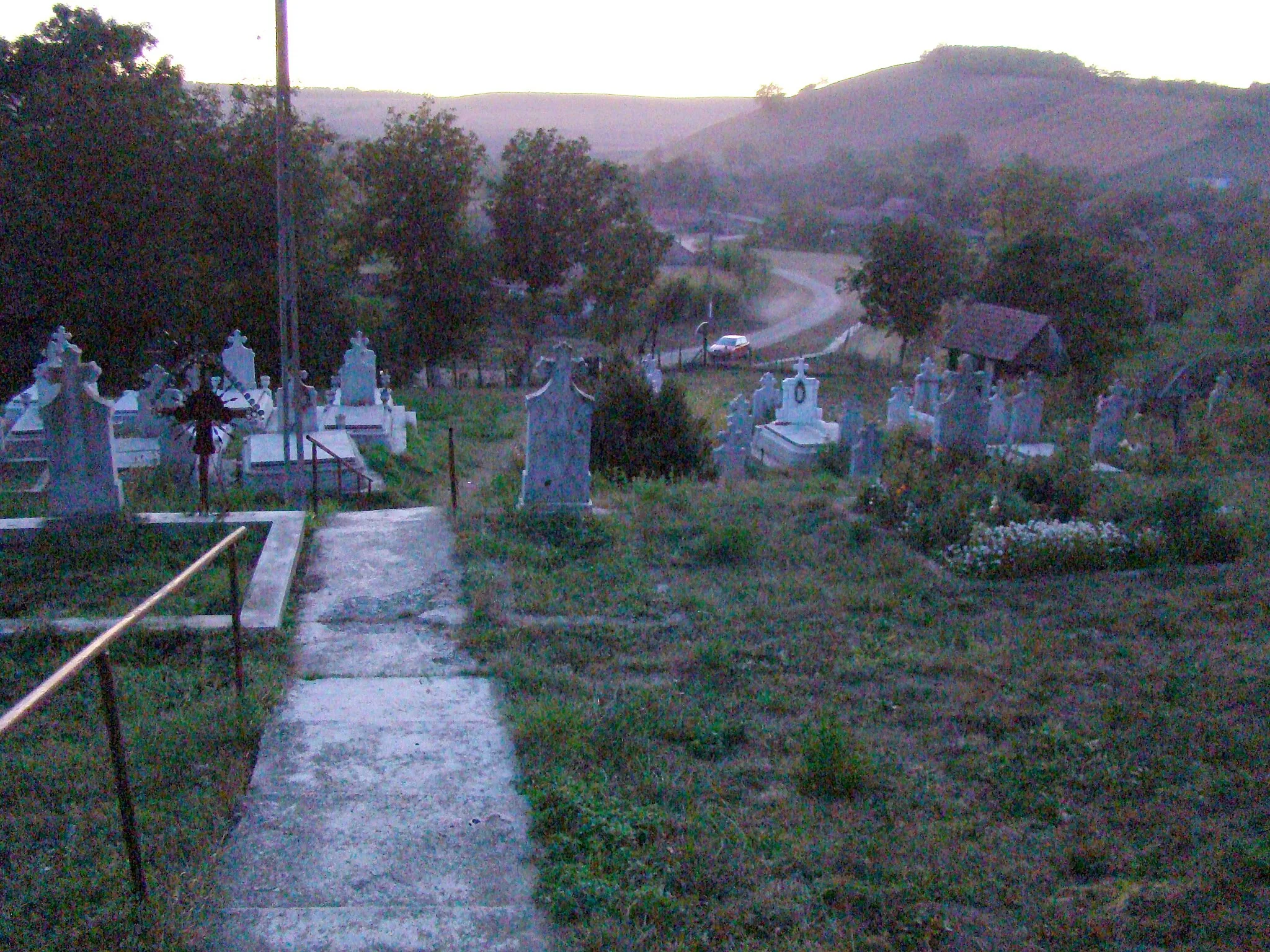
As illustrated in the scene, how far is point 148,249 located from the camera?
23.1 metres

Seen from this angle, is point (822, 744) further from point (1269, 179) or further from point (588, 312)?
point (1269, 179)

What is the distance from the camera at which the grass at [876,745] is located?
3621 millimetres

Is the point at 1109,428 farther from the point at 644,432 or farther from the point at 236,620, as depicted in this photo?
the point at 236,620

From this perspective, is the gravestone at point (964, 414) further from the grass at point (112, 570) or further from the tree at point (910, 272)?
the tree at point (910, 272)

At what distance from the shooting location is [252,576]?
23.8ft

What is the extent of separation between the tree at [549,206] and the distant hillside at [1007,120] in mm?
55406

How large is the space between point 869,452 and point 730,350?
2676 centimetres

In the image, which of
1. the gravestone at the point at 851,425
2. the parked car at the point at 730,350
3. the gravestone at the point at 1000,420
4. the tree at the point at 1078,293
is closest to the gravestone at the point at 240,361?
the gravestone at the point at 851,425

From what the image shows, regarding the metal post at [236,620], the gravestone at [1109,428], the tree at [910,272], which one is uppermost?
the tree at [910,272]

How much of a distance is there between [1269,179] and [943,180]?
71.6ft

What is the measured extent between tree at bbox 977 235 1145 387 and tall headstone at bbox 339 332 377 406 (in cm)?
1932

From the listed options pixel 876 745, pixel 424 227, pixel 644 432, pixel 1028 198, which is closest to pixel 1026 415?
pixel 644 432

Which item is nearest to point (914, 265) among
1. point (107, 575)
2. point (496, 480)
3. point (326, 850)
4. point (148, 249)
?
point (148, 249)

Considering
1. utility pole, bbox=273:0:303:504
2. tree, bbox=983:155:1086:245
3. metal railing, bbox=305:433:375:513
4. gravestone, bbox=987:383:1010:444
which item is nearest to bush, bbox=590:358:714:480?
metal railing, bbox=305:433:375:513
